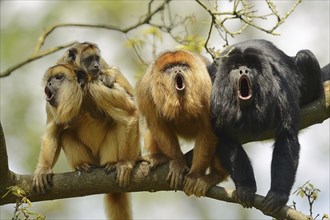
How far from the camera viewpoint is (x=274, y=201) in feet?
25.5

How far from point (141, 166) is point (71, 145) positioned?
3.49 ft

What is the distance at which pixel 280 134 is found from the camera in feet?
27.4

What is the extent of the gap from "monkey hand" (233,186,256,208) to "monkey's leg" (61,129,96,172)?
6.25 ft

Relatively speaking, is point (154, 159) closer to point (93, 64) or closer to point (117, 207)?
point (117, 207)

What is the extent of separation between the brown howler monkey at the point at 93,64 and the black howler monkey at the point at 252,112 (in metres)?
1.24

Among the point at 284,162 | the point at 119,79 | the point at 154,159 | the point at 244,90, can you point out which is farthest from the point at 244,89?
the point at 119,79

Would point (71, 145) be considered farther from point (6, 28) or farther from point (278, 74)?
point (6, 28)

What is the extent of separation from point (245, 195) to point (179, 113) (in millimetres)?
1226

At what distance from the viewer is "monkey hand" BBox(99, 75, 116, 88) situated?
8883 mm

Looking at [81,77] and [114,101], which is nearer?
[114,101]

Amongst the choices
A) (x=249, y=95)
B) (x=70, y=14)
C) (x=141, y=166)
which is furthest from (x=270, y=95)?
(x=70, y=14)

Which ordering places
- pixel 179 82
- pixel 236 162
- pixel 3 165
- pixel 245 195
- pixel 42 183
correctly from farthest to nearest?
pixel 179 82 → pixel 236 162 → pixel 42 183 → pixel 245 195 → pixel 3 165

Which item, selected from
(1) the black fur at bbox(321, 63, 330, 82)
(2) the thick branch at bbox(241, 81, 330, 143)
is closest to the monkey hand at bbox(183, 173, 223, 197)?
(2) the thick branch at bbox(241, 81, 330, 143)

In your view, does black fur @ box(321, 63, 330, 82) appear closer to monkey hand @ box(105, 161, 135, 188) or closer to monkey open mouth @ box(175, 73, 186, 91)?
monkey open mouth @ box(175, 73, 186, 91)
